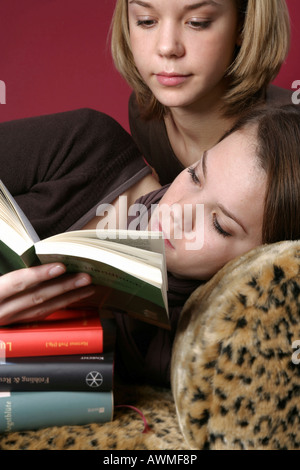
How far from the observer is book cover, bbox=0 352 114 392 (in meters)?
0.95

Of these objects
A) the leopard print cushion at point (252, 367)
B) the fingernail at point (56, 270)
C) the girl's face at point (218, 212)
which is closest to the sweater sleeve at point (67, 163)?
the girl's face at point (218, 212)

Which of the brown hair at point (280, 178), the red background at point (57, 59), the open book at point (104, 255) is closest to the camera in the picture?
the open book at point (104, 255)

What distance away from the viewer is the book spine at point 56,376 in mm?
953

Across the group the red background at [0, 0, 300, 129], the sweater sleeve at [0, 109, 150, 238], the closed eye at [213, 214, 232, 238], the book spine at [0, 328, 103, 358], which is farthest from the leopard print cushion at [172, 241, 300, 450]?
the red background at [0, 0, 300, 129]

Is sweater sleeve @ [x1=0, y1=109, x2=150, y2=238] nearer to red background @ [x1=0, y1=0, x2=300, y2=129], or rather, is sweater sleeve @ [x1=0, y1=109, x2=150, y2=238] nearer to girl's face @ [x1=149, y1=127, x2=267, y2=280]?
girl's face @ [x1=149, y1=127, x2=267, y2=280]

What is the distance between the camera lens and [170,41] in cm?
144

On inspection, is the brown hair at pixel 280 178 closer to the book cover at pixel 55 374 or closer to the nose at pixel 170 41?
the nose at pixel 170 41

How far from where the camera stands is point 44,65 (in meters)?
2.46

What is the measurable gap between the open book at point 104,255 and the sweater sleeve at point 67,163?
0.52m

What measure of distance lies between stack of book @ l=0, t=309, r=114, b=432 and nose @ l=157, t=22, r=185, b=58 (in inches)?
32.5

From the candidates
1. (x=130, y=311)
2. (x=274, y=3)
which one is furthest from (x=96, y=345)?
(x=274, y=3)

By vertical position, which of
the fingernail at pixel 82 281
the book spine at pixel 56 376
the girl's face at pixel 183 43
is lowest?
the book spine at pixel 56 376

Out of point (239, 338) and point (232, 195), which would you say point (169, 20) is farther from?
point (239, 338)
